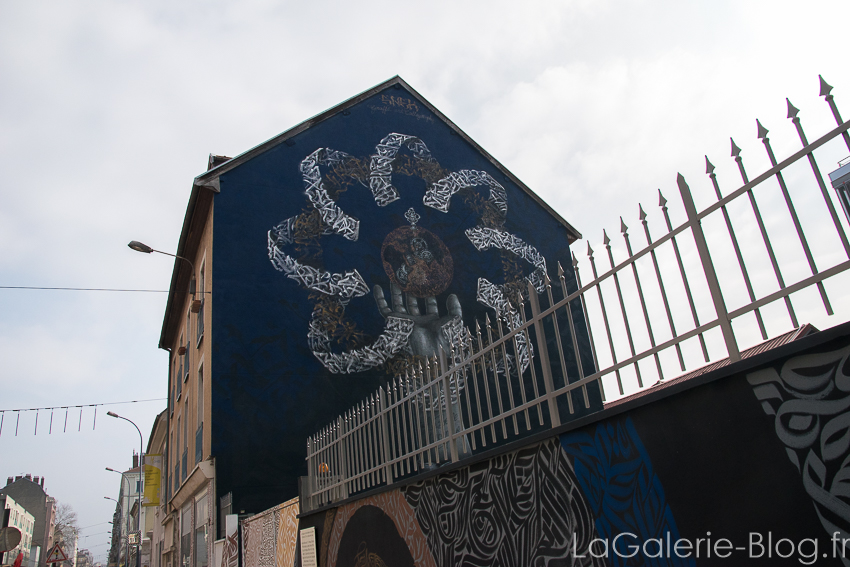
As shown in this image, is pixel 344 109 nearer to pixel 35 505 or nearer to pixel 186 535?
pixel 186 535

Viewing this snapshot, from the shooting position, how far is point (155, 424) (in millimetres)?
29531

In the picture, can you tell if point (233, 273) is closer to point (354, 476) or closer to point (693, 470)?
point (354, 476)

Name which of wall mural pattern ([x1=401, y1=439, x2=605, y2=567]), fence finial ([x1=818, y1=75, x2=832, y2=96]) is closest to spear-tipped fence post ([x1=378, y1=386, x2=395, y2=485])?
wall mural pattern ([x1=401, y1=439, x2=605, y2=567])

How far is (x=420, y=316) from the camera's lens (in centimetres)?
1469

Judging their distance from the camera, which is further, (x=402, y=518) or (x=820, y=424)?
(x=402, y=518)

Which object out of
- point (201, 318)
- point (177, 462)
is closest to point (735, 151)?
point (201, 318)

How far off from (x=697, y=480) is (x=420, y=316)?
1216 centimetres

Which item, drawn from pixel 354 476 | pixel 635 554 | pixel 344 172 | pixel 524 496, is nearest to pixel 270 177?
pixel 344 172

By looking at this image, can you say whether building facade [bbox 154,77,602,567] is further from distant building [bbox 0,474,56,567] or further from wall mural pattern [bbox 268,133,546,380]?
distant building [bbox 0,474,56,567]

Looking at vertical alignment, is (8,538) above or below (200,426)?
below

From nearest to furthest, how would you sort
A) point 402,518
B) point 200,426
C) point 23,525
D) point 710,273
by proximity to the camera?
point 710,273
point 402,518
point 200,426
point 23,525

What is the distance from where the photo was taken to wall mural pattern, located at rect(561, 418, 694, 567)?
9.05 ft

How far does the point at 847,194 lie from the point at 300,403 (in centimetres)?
1124

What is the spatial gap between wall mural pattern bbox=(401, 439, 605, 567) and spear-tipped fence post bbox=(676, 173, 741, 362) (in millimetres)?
1158
